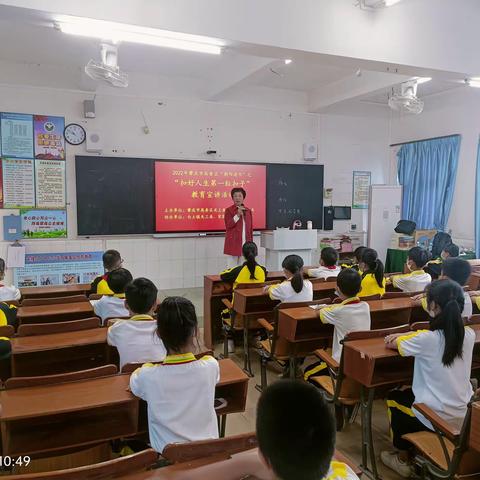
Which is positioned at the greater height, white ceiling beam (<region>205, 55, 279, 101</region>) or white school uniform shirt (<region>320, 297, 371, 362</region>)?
white ceiling beam (<region>205, 55, 279, 101</region>)

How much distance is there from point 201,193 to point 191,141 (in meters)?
0.79

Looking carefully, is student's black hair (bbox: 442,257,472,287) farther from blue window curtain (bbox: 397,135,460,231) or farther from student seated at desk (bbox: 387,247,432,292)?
blue window curtain (bbox: 397,135,460,231)

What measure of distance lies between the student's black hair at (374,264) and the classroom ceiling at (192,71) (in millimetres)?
1693

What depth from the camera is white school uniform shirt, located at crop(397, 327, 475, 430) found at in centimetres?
192

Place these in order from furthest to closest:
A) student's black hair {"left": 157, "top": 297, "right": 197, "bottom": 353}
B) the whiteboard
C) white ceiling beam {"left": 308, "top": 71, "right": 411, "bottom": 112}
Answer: the whiteboard, white ceiling beam {"left": 308, "top": 71, "right": 411, "bottom": 112}, student's black hair {"left": 157, "top": 297, "right": 197, "bottom": 353}

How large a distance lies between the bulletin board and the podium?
2.88 metres

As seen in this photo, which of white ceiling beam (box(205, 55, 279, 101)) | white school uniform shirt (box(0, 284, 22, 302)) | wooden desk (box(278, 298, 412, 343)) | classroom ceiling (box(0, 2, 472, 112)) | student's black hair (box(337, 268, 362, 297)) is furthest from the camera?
white ceiling beam (box(205, 55, 279, 101))

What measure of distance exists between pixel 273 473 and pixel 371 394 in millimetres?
1469

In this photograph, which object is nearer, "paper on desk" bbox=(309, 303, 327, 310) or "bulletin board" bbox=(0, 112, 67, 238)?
"paper on desk" bbox=(309, 303, 327, 310)

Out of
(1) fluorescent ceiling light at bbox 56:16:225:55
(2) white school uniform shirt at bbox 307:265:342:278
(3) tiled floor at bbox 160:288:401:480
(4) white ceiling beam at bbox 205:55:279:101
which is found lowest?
(3) tiled floor at bbox 160:288:401:480

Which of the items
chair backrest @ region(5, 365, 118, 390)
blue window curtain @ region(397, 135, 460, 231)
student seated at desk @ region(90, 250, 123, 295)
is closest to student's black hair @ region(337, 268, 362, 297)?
chair backrest @ region(5, 365, 118, 390)

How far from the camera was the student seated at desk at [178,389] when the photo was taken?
5.30ft

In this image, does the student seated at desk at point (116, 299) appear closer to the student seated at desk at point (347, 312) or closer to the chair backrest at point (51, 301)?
the chair backrest at point (51, 301)

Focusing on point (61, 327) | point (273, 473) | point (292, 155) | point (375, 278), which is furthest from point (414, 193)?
point (273, 473)
